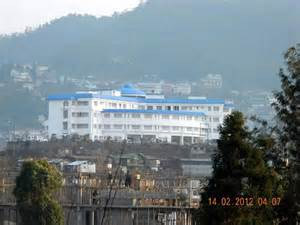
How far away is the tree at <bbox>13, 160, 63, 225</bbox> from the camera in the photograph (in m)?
30.5

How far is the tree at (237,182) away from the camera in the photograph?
16391mm

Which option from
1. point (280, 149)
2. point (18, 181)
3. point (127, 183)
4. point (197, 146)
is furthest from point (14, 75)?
point (280, 149)

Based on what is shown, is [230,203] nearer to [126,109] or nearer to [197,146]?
[197,146]

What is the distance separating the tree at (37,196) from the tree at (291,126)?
14.1 m

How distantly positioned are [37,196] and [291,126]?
51.2 ft

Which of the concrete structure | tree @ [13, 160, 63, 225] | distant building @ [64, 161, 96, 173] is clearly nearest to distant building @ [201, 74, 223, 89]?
the concrete structure

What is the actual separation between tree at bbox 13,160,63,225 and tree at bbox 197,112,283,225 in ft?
47.0

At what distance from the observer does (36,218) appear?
3069cm

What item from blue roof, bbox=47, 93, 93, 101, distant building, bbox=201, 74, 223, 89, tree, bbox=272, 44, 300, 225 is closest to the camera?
tree, bbox=272, 44, 300, 225

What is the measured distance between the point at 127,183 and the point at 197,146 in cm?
4597

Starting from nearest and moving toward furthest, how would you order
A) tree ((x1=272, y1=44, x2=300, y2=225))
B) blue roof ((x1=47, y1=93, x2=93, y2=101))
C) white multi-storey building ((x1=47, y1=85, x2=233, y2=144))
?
tree ((x1=272, y1=44, x2=300, y2=225)) → white multi-storey building ((x1=47, y1=85, x2=233, y2=144)) → blue roof ((x1=47, y1=93, x2=93, y2=101))
